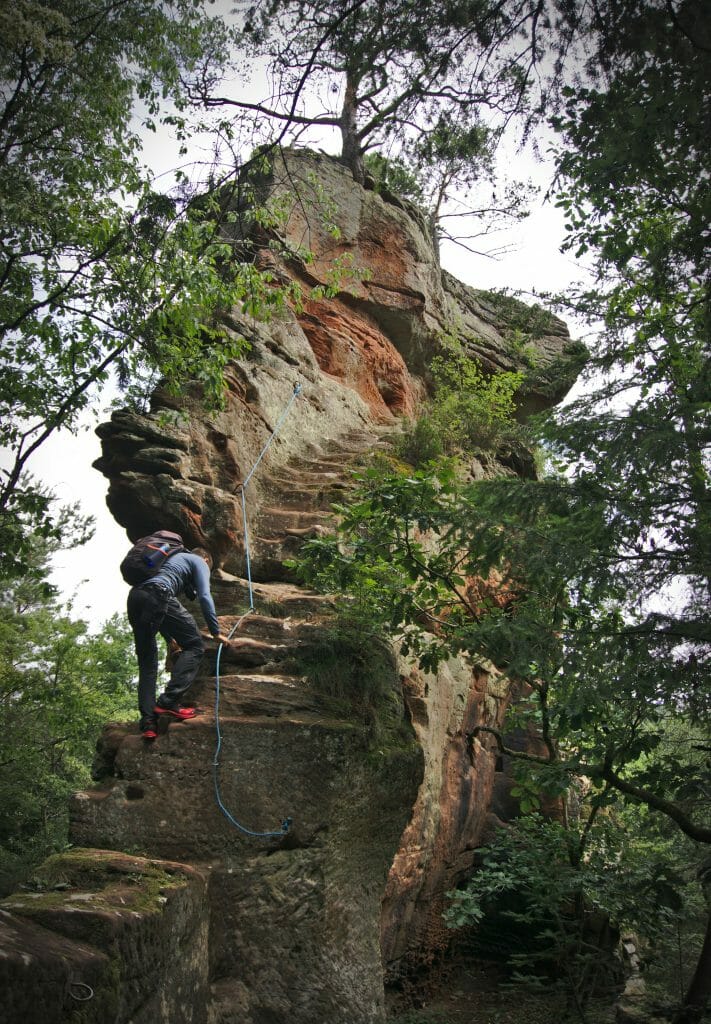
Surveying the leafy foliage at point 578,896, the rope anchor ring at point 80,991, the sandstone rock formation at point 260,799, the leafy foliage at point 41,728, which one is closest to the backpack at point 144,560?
the sandstone rock formation at point 260,799

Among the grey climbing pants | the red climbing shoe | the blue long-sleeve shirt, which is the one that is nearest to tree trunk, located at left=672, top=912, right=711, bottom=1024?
the red climbing shoe

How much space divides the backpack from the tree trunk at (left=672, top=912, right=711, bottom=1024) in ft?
16.0

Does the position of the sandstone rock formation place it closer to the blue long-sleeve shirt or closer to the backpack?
the blue long-sleeve shirt

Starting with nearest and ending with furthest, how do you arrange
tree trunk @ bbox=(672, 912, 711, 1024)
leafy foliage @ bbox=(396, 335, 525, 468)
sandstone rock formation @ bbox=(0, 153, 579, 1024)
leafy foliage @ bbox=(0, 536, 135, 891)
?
sandstone rock formation @ bbox=(0, 153, 579, 1024) < tree trunk @ bbox=(672, 912, 711, 1024) < leafy foliage @ bbox=(396, 335, 525, 468) < leafy foliage @ bbox=(0, 536, 135, 891)

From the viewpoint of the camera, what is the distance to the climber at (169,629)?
6.03 meters

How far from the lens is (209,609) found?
6488 millimetres

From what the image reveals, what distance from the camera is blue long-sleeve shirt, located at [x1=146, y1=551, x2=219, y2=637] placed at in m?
6.39

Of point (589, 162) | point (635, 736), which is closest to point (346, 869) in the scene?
point (635, 736)

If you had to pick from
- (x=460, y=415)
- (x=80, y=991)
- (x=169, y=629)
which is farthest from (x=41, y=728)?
(x=80, y=991)

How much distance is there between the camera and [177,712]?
599cm

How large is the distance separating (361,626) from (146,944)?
11.4 ft

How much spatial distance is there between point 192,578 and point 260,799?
1909mm

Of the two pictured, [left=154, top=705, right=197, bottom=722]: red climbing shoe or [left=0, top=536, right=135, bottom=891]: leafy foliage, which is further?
[left=0, top=536, right=135, bottom=891]: leafy foliage

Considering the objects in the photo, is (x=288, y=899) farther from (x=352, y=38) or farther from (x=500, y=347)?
(x=500, y=347)
